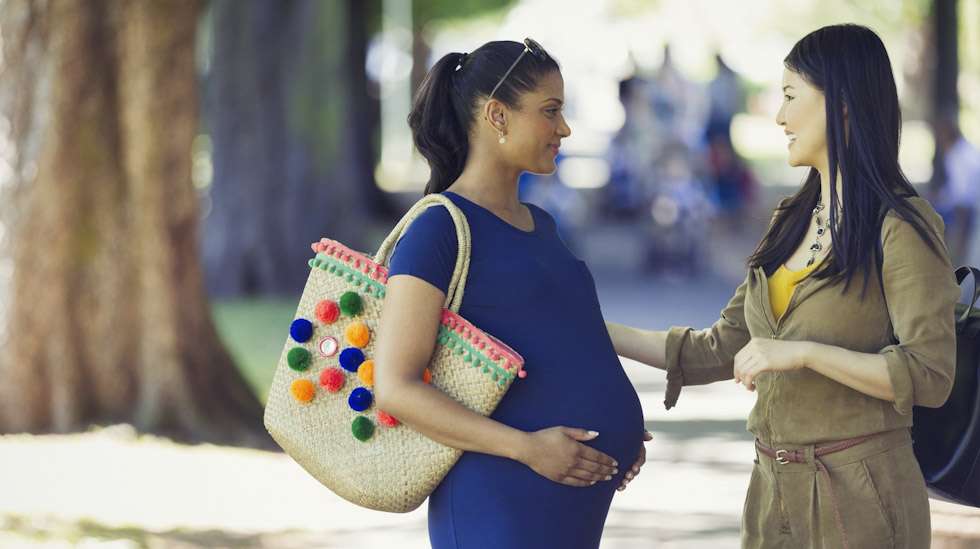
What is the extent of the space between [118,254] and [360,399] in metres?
6.44

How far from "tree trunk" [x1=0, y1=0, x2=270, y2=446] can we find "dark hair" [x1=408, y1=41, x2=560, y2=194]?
596cm

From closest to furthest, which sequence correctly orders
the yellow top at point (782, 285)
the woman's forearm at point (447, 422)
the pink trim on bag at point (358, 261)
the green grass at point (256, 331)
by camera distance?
the woman's forearm at point (447, 422) < the pink trim on bag at point (358, 261) < the yellow top at point (782, 285) < the green grass at point (256, 331)

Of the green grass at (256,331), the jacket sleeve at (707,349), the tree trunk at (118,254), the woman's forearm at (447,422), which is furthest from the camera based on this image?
the green grass at (256,331)

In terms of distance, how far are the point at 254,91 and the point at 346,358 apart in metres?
14.7

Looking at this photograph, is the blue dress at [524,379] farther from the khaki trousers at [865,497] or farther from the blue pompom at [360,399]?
the khaki trousers at [865,497]

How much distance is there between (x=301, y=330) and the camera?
3.07 metres

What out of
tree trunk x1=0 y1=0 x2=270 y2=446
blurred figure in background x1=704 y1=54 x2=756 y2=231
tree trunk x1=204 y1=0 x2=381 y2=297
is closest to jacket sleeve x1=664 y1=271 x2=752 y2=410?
tree trunk x1=0 y1=0 x2=270 y2=446

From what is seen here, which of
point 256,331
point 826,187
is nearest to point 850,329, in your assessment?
point 826,187

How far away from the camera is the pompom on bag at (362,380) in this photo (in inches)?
119

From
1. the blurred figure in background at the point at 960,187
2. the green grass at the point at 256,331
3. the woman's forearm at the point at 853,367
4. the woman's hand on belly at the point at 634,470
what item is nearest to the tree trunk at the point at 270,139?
the green grass at the point at 256,331

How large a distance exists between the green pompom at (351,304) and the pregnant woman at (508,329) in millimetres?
88

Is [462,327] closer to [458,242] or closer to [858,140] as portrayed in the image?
[458,242]

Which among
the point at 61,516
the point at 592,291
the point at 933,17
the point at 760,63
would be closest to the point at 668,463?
the point at 61,516

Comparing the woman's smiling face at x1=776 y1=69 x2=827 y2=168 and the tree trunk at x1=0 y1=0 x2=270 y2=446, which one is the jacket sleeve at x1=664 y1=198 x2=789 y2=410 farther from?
the tree trunk at x1=0 y1=0 x2=270 y2=446
